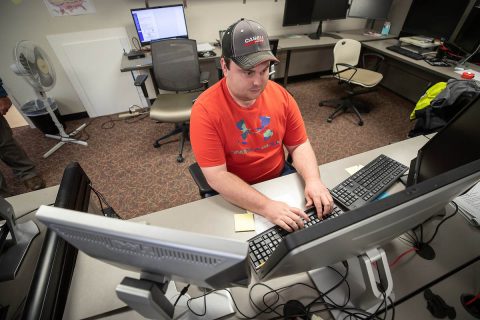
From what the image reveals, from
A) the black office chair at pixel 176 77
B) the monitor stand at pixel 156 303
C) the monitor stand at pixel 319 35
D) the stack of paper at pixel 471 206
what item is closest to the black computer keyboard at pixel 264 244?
the monitor stand at pixel 156 303

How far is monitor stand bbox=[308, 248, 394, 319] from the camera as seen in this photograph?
2.07 feet

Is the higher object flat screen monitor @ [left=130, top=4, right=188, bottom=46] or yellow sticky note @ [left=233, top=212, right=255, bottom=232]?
flat screen monitor @ [left=130, top=4, right=188, bottom=46]

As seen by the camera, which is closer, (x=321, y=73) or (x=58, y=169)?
(x=58, y=169)

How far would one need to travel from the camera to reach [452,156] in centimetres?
86

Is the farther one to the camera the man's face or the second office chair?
the second office chair

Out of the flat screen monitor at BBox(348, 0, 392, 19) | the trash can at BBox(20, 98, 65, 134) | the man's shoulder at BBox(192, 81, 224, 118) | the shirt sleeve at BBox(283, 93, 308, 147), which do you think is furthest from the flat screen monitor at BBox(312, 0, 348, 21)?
the trash can at BBox(20, 98, 65, 134)

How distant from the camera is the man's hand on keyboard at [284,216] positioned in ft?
2.77

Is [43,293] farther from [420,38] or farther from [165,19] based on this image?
[420,38]

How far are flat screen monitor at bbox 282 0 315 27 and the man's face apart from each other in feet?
8.76

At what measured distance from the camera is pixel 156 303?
51cm

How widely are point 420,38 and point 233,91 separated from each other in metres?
3.45

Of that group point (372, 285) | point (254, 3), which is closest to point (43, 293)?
point (372, 285)

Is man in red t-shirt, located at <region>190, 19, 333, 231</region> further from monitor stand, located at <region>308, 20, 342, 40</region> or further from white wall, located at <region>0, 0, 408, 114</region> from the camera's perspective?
monitor stand, located at <region>308, 20, 342, 40</region>

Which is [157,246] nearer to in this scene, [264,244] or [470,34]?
[264,244]
